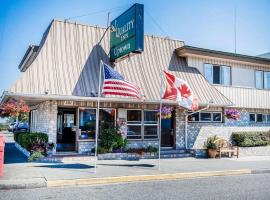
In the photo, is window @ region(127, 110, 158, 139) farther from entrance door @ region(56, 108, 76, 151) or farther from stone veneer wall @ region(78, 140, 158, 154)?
entrance door @ region(56, 108, 76, 151)

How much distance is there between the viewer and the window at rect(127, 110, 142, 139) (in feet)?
61.1

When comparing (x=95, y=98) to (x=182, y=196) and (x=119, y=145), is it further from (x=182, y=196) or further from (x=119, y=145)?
(x=182, y=196)

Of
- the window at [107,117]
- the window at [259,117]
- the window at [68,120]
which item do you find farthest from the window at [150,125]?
the window at [259,117]

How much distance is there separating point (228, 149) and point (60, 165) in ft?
32.8

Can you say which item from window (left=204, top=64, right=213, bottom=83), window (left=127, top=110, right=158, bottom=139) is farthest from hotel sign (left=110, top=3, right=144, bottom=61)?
window (left=204, top=64, right=213, bottom=83)

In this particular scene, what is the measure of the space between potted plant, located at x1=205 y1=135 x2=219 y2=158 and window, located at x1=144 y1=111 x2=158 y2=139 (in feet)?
9.93

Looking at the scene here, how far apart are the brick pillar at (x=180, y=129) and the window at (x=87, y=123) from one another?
5.17 metres

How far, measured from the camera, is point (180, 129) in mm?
19922

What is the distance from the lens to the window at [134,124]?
18.6m

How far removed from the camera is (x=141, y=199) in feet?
29.2

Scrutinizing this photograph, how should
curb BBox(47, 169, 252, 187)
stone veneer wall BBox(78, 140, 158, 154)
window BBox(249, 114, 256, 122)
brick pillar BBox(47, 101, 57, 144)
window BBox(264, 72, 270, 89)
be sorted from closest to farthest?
curb BBox(47, 169, 252, 187) → brick pillar BBox(47, 101, 57, 144) → stone veneer wall BBox(78, 140, 158, 154) → window BBox(249, 114, 256, 122) → window BBox(264, 72, 270, 89)

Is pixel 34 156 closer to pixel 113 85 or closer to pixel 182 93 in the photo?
pixel 113 85

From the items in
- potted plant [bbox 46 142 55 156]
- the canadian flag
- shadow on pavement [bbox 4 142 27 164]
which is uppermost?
the canadian flag

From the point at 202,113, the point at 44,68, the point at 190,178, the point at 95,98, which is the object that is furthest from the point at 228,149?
the point at 44,68
